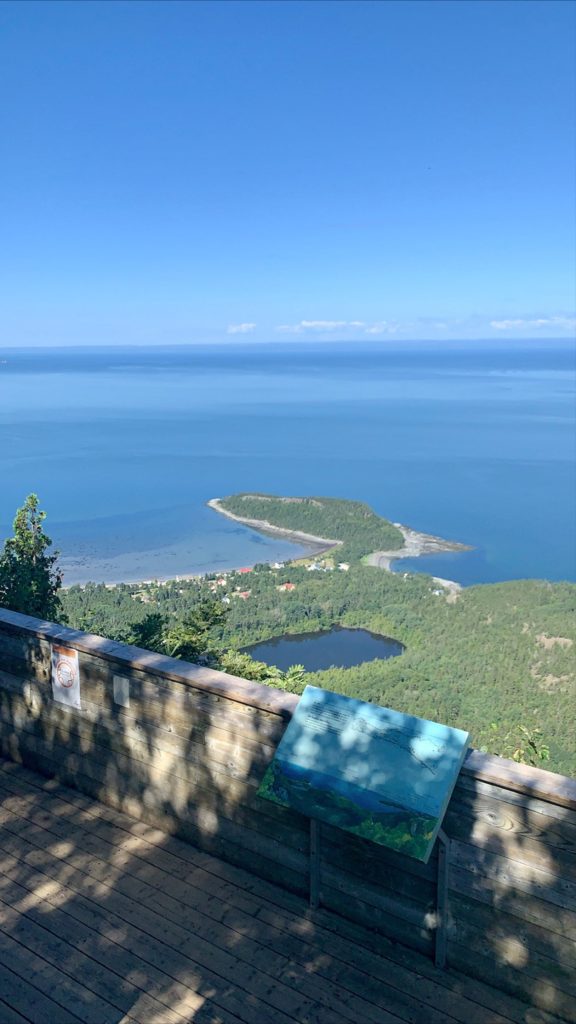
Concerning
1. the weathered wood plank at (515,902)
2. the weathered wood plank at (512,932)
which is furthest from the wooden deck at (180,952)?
the weathered wood plank at (515,902)

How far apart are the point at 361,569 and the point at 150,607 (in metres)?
18.5

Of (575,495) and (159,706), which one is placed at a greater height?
(159,706)

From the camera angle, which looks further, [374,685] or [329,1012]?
[374,685]

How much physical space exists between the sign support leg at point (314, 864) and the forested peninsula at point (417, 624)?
43.5ft

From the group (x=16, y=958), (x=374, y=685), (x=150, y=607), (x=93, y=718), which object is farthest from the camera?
(x=150, y=607)

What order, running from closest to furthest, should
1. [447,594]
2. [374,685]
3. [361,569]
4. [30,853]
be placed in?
[30,853]
[374,685]
[447,594]
[361,569]

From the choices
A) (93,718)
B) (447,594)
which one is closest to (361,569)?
(447,594)

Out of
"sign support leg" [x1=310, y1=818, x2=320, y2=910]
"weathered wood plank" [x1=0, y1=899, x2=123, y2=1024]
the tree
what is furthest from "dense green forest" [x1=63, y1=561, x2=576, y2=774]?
"weathered wood plank" [x1=0, y1=899, x2=123, y2=1024]

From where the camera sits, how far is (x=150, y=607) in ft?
112

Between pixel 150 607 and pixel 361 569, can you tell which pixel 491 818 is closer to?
pixel 150 607

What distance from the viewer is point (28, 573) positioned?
11.2 metres

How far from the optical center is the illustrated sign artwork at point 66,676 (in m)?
3.84

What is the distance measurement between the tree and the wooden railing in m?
6.38

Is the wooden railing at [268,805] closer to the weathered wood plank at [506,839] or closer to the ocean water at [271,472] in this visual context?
the weathered wood plank at [506,839]
